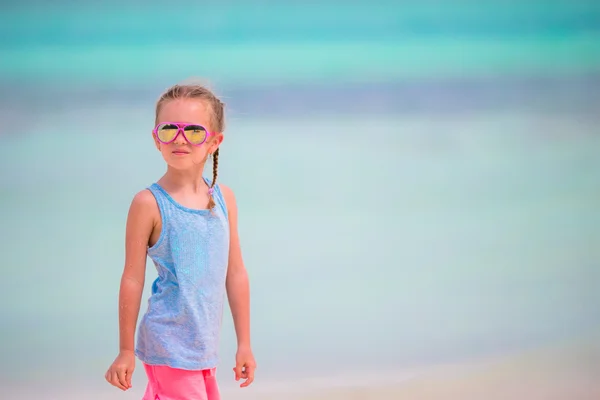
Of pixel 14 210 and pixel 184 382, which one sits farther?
pixel 14 210

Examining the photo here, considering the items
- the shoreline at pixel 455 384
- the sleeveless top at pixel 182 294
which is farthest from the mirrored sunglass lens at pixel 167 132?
the shoreline at pixel 455 384

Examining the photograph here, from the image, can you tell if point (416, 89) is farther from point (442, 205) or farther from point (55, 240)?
A: point (55, 240)

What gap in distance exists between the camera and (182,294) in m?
2.23

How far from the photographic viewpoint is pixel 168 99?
2307 millimetres

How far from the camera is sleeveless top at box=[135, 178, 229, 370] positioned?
7.32 ft

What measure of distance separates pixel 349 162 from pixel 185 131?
84.9 inches

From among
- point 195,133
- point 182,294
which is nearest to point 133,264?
point 182,294

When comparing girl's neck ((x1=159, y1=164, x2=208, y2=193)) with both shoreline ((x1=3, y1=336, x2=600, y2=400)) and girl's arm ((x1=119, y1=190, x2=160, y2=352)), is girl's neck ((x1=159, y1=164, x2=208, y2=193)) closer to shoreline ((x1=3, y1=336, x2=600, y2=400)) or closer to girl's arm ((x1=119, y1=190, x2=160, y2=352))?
girl's arm ((x1=119, y1=190, x2=160, y2=352))


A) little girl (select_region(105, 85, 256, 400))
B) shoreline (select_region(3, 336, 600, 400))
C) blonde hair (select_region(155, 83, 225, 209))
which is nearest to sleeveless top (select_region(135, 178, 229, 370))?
little girl (select_region(105, 85, 256, 400))

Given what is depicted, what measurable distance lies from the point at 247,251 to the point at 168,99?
1.96 metres

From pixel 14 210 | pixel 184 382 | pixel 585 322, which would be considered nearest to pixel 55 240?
pixel 14 210

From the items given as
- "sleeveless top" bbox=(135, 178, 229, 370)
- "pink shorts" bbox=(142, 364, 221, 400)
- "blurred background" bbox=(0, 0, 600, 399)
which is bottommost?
"pink shorts" bbox=(142, 364, 221, 400)

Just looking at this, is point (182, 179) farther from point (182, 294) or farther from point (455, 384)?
point (455, 384)

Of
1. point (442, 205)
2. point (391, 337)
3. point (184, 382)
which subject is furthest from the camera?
point (442, 205)
